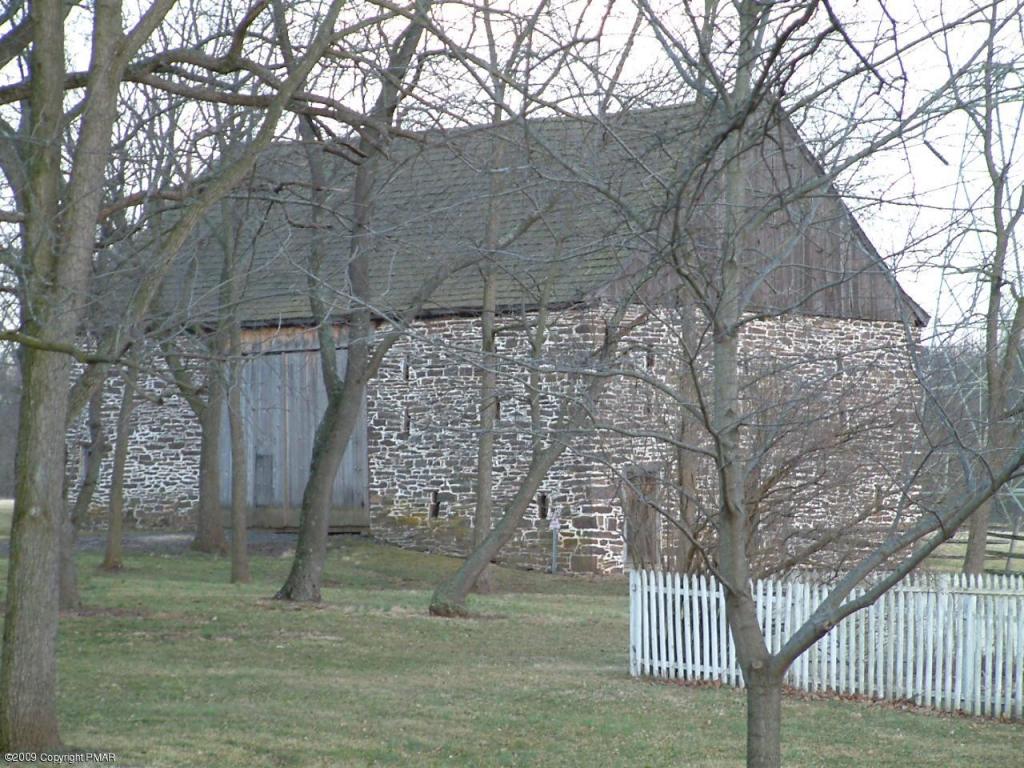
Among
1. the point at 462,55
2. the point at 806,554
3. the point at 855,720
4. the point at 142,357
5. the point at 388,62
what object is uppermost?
the point at 388,62

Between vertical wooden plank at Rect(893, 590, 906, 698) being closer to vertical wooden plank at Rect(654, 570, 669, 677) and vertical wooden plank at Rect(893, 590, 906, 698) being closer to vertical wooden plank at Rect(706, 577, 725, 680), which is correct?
vertical wooden plank at Rect(706, 577, 725, 680)

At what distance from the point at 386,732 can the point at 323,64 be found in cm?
565

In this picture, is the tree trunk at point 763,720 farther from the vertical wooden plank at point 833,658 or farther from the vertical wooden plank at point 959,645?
the vertical wooden plank at point 833,658

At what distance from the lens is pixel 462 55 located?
4.58m

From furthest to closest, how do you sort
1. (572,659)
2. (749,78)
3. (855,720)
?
(572,659), (855,720), (749,78)

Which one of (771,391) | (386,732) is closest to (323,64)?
(771,391)

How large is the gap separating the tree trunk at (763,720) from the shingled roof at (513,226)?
1387 millimetres

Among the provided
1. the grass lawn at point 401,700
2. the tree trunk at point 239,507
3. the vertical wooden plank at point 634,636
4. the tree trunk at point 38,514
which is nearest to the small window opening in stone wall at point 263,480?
the tree trunk at point 239,507

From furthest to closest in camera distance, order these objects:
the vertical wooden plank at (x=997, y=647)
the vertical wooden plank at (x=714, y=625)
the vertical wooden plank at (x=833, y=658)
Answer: the vertical wooden plank at (x=714, y=625) → the vertical wooden plank at (x=833, y=658) → the vertical wooden plank at (x=997, y=647)

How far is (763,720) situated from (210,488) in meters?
17.1

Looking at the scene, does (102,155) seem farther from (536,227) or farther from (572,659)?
(536,227)

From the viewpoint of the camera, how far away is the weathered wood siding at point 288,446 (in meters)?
23.3

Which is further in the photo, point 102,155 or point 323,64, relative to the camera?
point 323,64

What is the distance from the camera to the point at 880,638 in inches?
437
